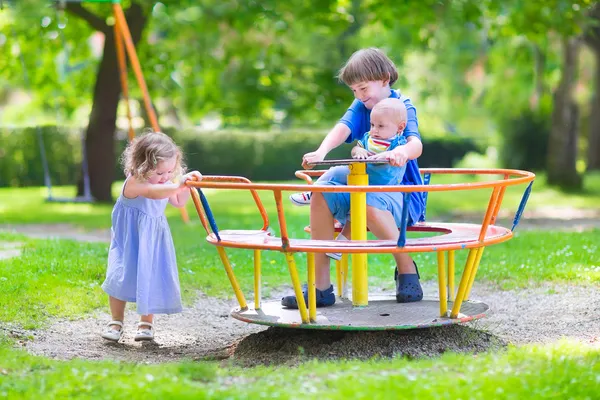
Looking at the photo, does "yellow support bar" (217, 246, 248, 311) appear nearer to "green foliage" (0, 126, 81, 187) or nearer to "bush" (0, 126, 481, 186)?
"green foliage" (0, 126, 81, 187)

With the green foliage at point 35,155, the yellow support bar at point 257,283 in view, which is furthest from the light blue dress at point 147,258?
the green foliage at point 35,155

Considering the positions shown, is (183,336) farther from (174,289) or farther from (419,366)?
(419,366)

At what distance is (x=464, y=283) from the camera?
498 cm

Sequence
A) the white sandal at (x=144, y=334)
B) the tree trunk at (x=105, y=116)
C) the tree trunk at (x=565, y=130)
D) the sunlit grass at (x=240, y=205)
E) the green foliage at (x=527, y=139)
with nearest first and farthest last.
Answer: the white sandal at (x=144, y=334), the sunlit grass at (x=240, y=205), the tree trunk at (x=105, y=116), the tree trunk at (x=565, y=130), the green foliage at (x=527, y=139)

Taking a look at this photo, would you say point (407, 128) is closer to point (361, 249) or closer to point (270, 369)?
point (361, 249)

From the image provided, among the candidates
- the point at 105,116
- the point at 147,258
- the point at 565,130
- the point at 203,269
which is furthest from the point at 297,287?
the point at 565,130

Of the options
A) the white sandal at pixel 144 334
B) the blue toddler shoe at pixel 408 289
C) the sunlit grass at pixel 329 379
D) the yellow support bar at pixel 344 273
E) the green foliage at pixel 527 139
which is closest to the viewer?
the sunlit grass at pixel 329 379

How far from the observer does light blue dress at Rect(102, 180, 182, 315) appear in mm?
5383

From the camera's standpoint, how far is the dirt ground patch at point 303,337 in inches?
194

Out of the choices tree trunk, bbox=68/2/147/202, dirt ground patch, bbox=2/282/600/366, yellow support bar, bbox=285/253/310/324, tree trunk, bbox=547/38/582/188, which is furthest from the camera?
tree trunk, bbox=547/38/582/188

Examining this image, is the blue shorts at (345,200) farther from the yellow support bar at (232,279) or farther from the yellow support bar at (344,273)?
the yellow support bar at (232,279)

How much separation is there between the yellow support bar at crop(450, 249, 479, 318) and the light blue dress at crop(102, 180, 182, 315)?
1657 mm

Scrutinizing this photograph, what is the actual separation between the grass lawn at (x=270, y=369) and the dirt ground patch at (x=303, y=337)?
30cm

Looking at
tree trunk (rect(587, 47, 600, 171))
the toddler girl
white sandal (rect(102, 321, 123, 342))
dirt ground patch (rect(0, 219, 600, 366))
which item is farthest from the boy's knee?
tree trunk (rect(587, 47, 600, 171))
